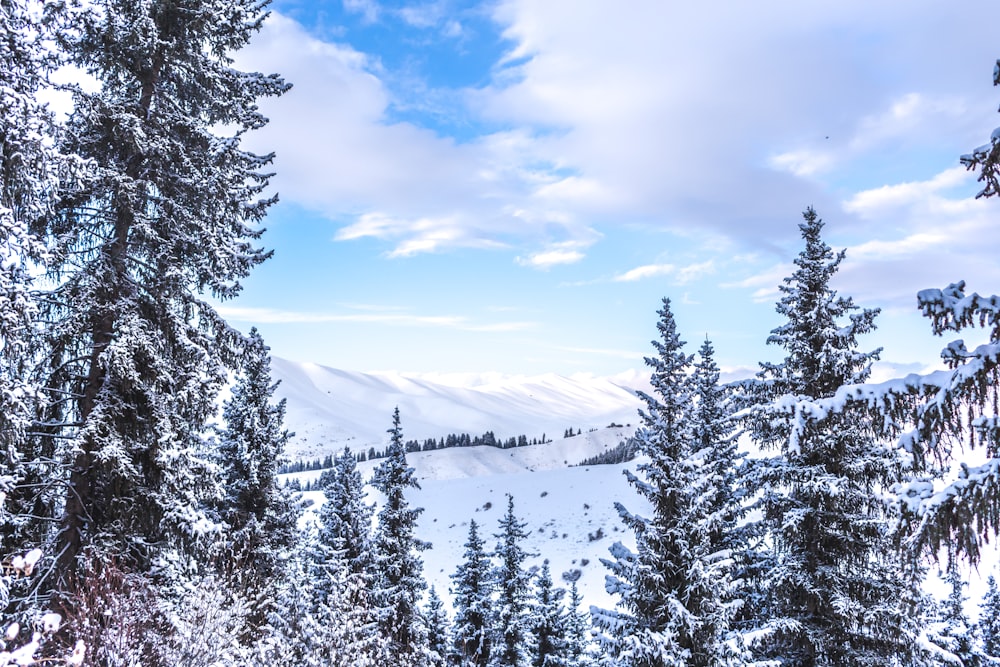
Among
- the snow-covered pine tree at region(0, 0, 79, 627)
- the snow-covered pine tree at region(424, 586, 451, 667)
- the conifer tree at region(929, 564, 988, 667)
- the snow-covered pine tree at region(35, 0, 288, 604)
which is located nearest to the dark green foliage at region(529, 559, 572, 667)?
the snow-covered pine tree at region(424, 586, 451, 667)

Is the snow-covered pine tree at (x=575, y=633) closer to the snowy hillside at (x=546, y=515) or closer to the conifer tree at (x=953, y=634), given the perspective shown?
the conifer tree at (x=953, y=634)

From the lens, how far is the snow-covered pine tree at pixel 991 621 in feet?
75.8

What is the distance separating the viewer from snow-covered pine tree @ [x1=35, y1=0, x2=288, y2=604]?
9.71 meters

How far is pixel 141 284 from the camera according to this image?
1049 centimetres

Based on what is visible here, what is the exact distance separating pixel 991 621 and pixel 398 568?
79.4ft

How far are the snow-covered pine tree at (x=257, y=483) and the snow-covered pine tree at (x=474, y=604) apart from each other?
7.97m

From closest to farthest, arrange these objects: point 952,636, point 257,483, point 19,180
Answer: point 19,180 < point 952,636 < point 257,483

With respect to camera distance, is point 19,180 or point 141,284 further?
point 141,284

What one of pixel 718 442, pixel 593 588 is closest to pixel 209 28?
pixel 718 442

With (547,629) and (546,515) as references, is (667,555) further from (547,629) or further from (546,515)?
(546,515)

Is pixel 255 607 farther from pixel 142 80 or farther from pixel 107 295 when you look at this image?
pixel 142 80

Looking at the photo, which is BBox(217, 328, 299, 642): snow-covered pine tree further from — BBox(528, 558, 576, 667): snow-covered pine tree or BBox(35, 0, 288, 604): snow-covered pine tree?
BBox(528, 558, 576, 667): snow-covered pine tree

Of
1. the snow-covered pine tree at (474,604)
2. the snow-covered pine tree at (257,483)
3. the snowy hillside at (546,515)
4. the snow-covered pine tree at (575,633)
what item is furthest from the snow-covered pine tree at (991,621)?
the snowy hillside at (546,515)

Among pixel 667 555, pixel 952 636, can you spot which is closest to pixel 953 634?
pixel 952 636
